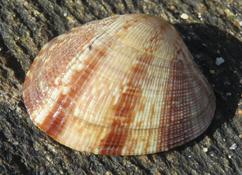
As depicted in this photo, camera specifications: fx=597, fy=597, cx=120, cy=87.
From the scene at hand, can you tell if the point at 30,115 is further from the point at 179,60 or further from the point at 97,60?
the point at 179,60

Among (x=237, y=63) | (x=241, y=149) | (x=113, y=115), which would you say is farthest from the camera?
(x=237, y=63)

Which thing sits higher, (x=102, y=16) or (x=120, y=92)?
(x=102, y=16)

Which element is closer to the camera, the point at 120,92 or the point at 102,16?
the point at 120,92

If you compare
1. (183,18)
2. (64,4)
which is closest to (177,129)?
(183,18)
